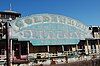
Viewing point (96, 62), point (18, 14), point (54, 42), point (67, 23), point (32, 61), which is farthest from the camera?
point (18, 14)

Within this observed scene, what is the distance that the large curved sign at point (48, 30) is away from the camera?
3372cm

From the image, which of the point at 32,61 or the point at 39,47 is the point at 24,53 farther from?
the point at 32,61

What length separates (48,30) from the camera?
35.5 meters

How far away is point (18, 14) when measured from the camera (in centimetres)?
4281

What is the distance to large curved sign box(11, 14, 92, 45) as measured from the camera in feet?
111

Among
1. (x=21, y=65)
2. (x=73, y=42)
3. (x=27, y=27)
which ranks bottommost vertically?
(x=21, y=65)

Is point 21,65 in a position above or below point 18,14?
below

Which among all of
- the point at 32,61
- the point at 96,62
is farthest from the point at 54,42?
the point at 96,62

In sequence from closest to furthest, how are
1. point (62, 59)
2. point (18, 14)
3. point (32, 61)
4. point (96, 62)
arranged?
point (96, 62) → point (32, 61) → point (62, 59) → point (18, 14)

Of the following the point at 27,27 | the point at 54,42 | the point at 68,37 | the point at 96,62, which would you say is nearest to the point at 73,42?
the point at 68,37

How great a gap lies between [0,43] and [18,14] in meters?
10.3

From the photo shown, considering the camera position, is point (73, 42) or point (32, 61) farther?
point (73, 42)

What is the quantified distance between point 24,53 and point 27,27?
3.79 meters

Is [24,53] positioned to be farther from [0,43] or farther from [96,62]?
[96,62]
